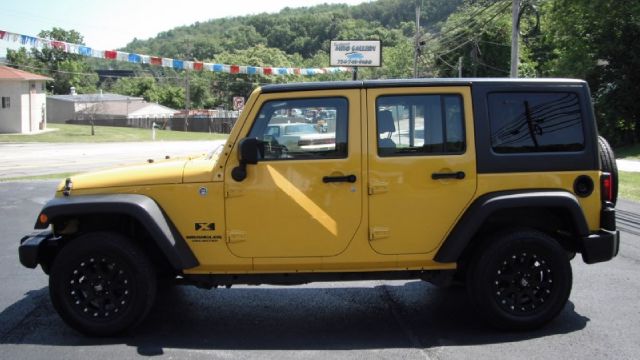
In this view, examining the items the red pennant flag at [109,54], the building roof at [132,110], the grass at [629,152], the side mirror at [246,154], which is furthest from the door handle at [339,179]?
the building roof at [132,110]

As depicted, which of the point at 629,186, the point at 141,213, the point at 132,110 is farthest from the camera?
the point at 132,110

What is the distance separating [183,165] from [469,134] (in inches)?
88.7

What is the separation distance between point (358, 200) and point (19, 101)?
45097 millimetres

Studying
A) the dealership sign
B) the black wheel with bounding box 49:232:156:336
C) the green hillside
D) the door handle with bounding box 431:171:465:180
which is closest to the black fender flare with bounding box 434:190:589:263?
the door handle with bounding box 431:171:465:180

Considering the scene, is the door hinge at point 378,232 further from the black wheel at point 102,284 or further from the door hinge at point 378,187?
the black wheel at point 102,284

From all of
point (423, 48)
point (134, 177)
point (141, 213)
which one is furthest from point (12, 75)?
point (141, 213)

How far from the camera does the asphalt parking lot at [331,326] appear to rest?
4.68m

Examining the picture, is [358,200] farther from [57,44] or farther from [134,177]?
[57,44]

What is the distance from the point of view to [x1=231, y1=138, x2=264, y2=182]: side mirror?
4.76 m

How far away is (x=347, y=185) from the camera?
489 cm

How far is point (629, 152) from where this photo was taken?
86.2 feet

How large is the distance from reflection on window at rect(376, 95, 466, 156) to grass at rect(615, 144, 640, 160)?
21241 mm

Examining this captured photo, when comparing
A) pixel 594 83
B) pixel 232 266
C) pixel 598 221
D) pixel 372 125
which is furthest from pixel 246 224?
pixel 594 83

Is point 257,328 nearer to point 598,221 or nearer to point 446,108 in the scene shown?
point 446,108
